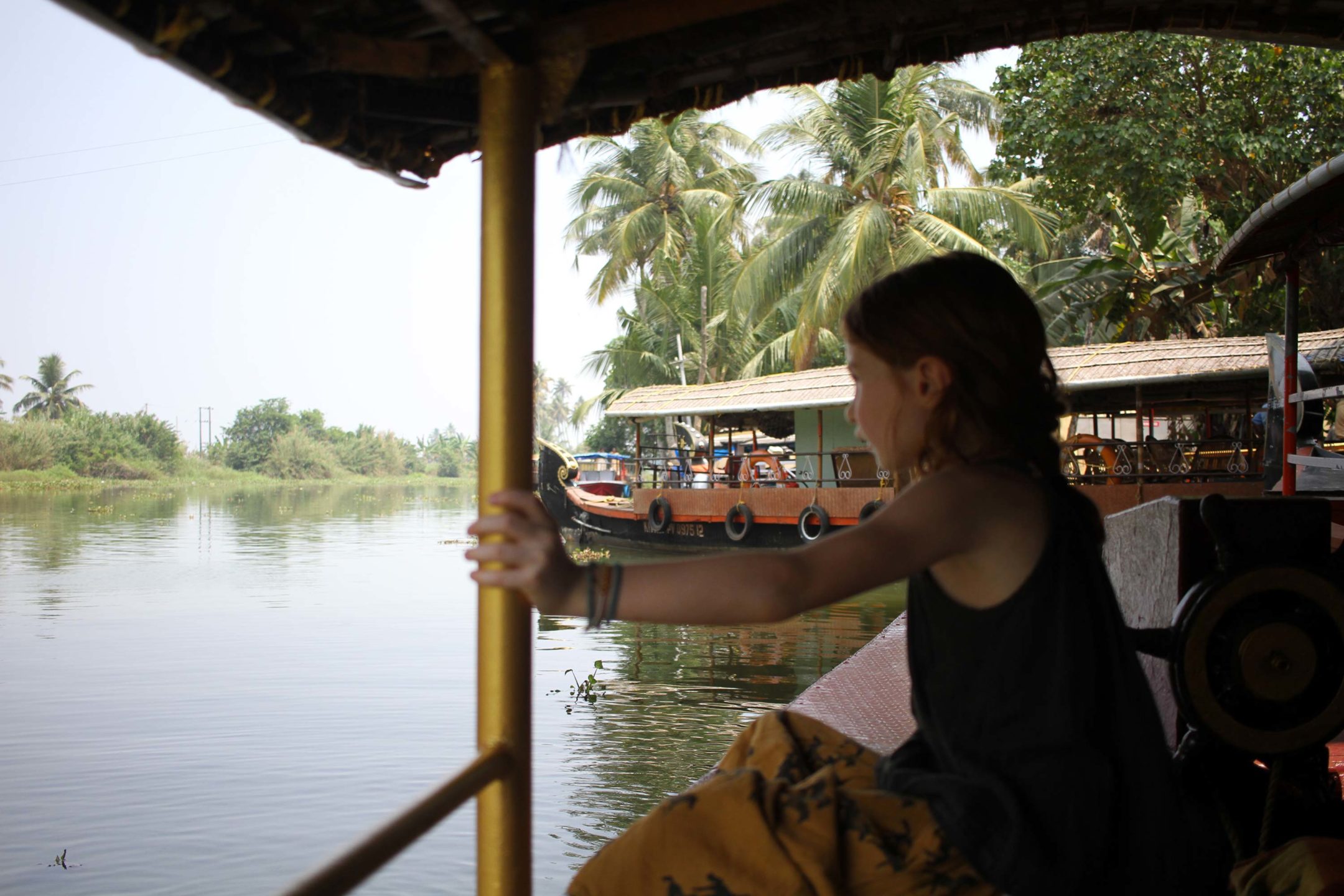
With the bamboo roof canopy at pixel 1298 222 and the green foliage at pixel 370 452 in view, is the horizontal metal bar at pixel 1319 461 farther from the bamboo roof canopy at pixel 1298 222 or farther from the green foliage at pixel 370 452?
the green foliage at pixel 370 452

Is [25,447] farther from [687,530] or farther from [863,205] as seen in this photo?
[863,205]

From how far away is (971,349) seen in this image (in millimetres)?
1170

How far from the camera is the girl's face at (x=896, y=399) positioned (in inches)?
46.5

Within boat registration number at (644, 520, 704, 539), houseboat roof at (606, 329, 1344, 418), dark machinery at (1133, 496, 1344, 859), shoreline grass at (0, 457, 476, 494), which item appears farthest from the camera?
shoreline grass at (0, 457, 476, 494)

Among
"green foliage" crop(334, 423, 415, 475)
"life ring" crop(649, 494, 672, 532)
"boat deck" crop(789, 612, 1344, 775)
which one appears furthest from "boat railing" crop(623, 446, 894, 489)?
"green foliage" crop(334, 423, 415, 475)

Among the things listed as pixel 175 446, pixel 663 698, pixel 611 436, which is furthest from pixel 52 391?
pixel 663 698

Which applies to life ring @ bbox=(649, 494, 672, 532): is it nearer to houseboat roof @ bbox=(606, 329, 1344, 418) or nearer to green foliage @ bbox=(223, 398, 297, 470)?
houseboat roof @ bbox=(606, 329, 1344, 418)

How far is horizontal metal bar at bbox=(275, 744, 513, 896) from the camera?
33.4 inches

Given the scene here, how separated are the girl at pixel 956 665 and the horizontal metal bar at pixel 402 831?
0.15m

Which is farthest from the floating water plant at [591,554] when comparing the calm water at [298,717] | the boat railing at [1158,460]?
the boat railing at [1158,460]

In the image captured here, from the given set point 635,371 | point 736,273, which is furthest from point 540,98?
point 635,371

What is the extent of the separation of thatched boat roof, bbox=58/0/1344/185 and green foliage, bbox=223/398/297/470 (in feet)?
199

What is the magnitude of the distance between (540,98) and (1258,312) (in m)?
15.2

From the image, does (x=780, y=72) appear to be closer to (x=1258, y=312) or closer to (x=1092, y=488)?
(x=1092, y=488)
